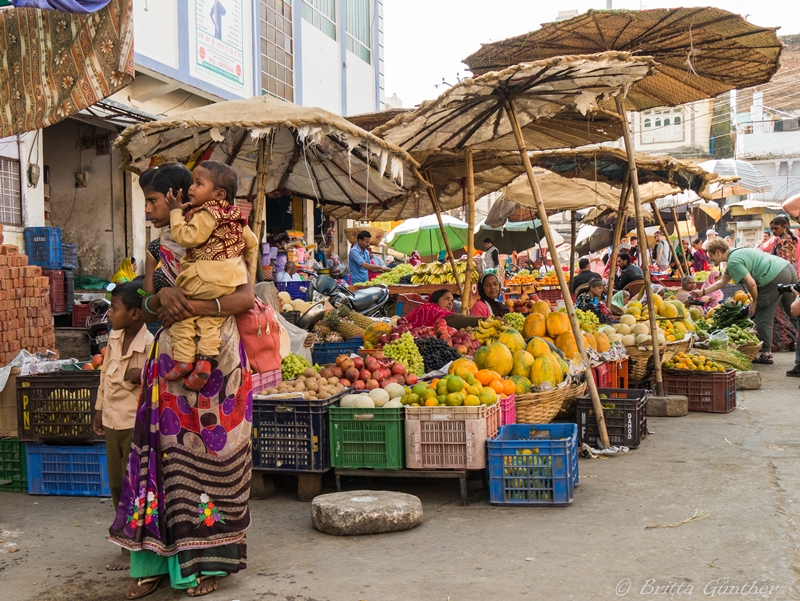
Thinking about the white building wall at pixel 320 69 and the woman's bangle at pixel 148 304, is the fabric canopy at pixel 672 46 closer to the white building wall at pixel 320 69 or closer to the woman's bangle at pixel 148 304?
the woman's bangle at pixel 148 304

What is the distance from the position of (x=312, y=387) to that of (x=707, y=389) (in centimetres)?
466

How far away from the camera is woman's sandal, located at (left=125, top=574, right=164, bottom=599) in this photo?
352 cm

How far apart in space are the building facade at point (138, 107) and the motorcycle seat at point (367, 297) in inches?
166

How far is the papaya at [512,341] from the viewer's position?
678cm

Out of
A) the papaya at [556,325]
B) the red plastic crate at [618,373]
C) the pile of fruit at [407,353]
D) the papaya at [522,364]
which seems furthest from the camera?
the red plastic crate at [618,373]

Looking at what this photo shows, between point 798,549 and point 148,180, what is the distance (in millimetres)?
3630

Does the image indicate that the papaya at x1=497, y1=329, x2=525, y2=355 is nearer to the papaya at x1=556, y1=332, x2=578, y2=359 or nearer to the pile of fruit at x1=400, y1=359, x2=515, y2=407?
the papaya at x1=556, y1=332, x2=578, y2=359

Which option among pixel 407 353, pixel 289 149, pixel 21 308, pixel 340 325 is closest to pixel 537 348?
pixel 407 353

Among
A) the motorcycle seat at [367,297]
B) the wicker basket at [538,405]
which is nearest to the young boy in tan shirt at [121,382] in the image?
the wicker basket at [538,405]

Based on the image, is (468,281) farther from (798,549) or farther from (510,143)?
(798,549)

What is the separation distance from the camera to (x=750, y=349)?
11047 mm

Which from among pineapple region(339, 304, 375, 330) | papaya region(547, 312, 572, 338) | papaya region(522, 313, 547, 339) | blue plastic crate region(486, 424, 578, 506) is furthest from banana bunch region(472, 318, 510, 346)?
blue plastic crate region(486, 424, 578, 506)

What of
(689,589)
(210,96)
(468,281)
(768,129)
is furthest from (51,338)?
(768,129)

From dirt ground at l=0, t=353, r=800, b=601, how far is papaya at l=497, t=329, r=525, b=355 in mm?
1305
